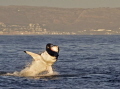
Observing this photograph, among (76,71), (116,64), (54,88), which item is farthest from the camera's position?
(116,64)

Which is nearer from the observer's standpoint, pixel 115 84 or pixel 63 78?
pixel 115 84

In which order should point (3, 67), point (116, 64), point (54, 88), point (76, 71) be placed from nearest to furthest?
point (54, 88) → point (76, 71) → point (3, 67) → point (116, 64)

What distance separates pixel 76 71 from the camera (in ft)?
155

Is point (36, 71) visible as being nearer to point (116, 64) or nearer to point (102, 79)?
point (102, 79)

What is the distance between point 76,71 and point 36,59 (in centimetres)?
722

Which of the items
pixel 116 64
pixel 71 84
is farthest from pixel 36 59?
pixel 116 64

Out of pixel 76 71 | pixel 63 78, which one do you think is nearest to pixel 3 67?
pixel 76 71

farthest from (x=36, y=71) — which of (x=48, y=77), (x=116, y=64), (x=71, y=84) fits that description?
(x=116, y=64)

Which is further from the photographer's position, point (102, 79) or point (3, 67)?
point (3, 67)

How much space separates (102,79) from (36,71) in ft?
17.5

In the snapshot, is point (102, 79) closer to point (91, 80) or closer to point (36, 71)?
point (91, 80)

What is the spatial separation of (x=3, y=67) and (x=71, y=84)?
1377 centimetres

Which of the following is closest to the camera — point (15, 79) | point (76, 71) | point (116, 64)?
point (15, 79)

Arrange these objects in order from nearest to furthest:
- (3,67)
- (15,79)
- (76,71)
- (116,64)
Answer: (15,79) < (76,71) < (3,67) < (116,64)
